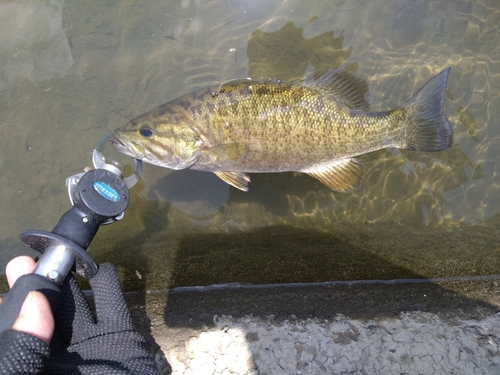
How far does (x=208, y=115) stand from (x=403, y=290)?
7.18 ft

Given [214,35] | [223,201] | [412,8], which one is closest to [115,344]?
[223,201]

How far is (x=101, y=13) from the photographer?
13.8 ft

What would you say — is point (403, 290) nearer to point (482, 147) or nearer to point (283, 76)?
point (482, 147)

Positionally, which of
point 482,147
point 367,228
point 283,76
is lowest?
point 367,228

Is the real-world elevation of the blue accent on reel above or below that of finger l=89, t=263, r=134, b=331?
above

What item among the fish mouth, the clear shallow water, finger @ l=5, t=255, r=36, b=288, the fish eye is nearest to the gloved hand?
finger @ l=5, t=255, r=36, b=288

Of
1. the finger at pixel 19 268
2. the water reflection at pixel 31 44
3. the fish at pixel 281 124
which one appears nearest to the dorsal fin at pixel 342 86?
the fish at pixel 281 124

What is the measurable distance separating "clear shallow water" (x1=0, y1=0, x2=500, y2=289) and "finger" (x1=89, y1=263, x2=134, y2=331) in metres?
1.25

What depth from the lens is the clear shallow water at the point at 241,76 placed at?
387 cm

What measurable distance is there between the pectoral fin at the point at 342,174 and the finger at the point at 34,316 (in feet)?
7.88

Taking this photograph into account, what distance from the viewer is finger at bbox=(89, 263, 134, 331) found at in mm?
2207

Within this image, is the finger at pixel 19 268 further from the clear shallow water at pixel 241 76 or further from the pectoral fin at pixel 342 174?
the pectoral fin at pixel 342 174

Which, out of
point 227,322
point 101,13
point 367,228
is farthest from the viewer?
point 101,13

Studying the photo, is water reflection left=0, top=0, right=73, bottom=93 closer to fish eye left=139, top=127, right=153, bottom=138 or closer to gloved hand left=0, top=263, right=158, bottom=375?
fish eye left=139, top=127, right=153, bottom=138
